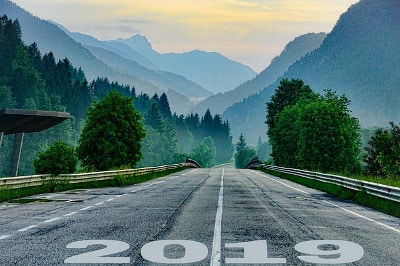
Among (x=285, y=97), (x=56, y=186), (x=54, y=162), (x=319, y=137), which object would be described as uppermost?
(x=285, y=97)

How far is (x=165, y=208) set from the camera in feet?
59.8

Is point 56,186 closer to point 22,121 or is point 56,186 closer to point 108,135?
point 22,121

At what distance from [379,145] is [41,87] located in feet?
301

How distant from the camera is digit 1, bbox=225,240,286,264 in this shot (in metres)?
9.36

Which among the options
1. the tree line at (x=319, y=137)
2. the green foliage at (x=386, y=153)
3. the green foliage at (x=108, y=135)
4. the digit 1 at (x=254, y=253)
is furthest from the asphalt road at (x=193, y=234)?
the green foliage at (x=386, y=153)

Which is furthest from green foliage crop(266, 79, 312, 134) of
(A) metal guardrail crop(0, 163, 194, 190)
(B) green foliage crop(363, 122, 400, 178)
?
(A) metal guardrail crop(0, 163, 194, 190)

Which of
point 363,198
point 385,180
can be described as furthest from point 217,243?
point 385,180

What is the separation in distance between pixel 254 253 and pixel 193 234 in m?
2.40

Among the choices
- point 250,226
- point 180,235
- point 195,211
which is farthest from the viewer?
point 195,211

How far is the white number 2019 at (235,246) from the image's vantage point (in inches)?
368

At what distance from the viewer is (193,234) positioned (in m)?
12.2

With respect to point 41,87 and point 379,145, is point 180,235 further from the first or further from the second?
point 41,87

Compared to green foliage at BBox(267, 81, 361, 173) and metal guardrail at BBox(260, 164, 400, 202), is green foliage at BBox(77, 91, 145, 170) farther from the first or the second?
metal guardrail at BBox(260, 164, 400, 202)

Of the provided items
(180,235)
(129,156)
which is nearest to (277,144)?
(129,156)
